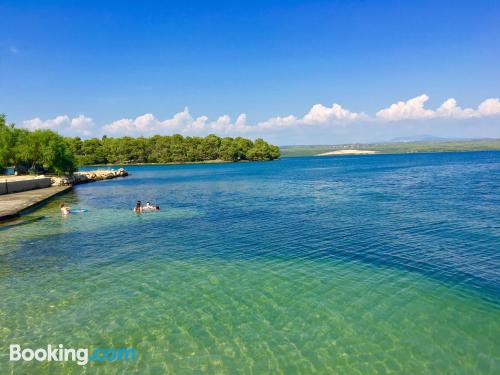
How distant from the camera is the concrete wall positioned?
176ft

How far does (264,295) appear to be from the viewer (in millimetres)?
16188

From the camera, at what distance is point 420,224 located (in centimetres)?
3091

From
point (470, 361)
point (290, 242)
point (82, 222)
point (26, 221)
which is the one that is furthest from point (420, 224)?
point (26, 221)

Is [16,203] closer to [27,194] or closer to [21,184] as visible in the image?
[27,194]

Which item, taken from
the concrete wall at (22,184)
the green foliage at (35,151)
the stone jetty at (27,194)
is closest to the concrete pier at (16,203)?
the stone jetty at (27,194)

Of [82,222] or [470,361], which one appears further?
[82,222]

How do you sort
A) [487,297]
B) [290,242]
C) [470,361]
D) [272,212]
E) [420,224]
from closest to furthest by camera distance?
[470,361]
[487,297]
[290,242]
[420,224]
[272,212]

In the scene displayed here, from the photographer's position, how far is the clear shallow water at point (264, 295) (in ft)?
38.0

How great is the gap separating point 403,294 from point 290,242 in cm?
1059

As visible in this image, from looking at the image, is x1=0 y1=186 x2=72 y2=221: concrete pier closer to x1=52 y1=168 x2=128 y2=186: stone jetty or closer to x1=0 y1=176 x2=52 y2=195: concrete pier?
x1=0 y1=176 x2=52 y2=195: concrete pier

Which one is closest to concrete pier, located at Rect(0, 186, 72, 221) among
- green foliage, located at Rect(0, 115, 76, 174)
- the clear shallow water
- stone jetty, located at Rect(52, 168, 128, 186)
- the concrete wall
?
the concrete wall

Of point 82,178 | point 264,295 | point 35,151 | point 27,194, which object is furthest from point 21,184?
point 264,295

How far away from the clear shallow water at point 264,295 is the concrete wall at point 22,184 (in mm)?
28400

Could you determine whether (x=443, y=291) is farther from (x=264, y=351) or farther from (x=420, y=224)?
(x=420, y=224)
